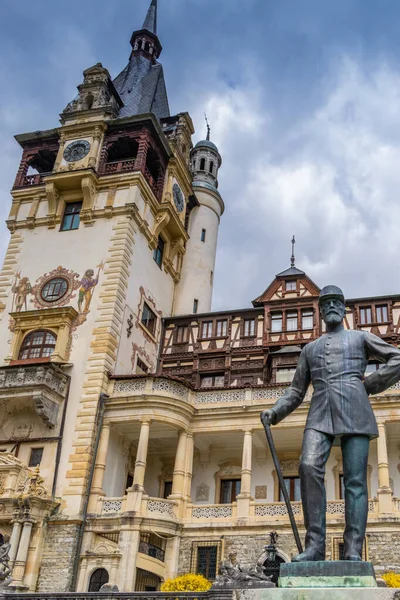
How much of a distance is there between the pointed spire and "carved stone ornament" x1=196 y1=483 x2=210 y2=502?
3846 centimetres

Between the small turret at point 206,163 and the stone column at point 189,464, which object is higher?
the small turret at point 206,163

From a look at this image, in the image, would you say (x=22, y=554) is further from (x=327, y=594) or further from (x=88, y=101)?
(x=88, y=101)

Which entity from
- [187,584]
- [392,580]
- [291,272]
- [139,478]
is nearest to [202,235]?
[291,272]

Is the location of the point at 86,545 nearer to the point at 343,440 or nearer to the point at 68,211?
the point at 68,211

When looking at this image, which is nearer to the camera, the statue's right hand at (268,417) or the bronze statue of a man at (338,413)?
the bronze statue of a man at (338,413)

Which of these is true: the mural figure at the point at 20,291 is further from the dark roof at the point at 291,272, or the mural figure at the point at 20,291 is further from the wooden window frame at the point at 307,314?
the wooden window frame at the point at 307,314

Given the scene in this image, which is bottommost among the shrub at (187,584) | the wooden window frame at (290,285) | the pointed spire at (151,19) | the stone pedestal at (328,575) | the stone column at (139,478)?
the stone pedestal at (328,575)

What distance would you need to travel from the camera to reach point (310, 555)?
20.9ft

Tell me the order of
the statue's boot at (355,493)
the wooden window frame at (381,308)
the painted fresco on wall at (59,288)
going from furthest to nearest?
the wooden window frame at (381,308), the painted fresco on wall at (59,288), the statue's boot at (355,493)

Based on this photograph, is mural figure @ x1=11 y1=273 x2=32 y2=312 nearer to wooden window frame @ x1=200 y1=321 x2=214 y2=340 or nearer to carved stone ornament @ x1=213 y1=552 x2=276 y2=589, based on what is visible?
wooden window frame @ x1=200 y1=321 x2=214 y2=340

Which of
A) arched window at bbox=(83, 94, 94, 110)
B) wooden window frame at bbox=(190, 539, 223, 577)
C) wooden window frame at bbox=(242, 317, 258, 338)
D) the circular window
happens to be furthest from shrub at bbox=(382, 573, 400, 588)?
arched window at bbox=(83, 94, 94, 110)

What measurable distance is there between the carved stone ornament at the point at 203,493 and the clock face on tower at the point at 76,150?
65.9 ft

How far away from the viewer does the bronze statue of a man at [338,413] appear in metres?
6.59

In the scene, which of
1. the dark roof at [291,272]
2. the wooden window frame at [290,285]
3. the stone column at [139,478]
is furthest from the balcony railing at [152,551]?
the dark roof at [291,272]
